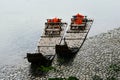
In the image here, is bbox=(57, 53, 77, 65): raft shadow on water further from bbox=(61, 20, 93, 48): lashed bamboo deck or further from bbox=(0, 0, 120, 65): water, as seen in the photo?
bbox=(0, 0, 120, 65): water

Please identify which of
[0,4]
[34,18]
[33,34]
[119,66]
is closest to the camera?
[119,66]

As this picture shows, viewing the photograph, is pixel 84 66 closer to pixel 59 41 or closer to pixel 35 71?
pixel 35 71

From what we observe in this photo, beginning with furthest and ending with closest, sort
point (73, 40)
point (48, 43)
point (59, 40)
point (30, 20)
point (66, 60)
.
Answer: point (30, 20) → point (73, 40) → point (59, 40) → point (48, 43) → point (66, 60)

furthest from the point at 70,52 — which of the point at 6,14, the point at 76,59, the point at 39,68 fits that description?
the point at 6,14

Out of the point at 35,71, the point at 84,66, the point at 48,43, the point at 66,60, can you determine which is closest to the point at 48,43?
the point at 48,43

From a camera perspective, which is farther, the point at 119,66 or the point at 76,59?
the point at 76,59

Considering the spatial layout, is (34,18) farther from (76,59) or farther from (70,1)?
(76,59)

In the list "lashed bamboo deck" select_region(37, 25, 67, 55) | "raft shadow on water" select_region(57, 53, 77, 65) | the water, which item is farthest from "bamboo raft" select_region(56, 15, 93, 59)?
the water
